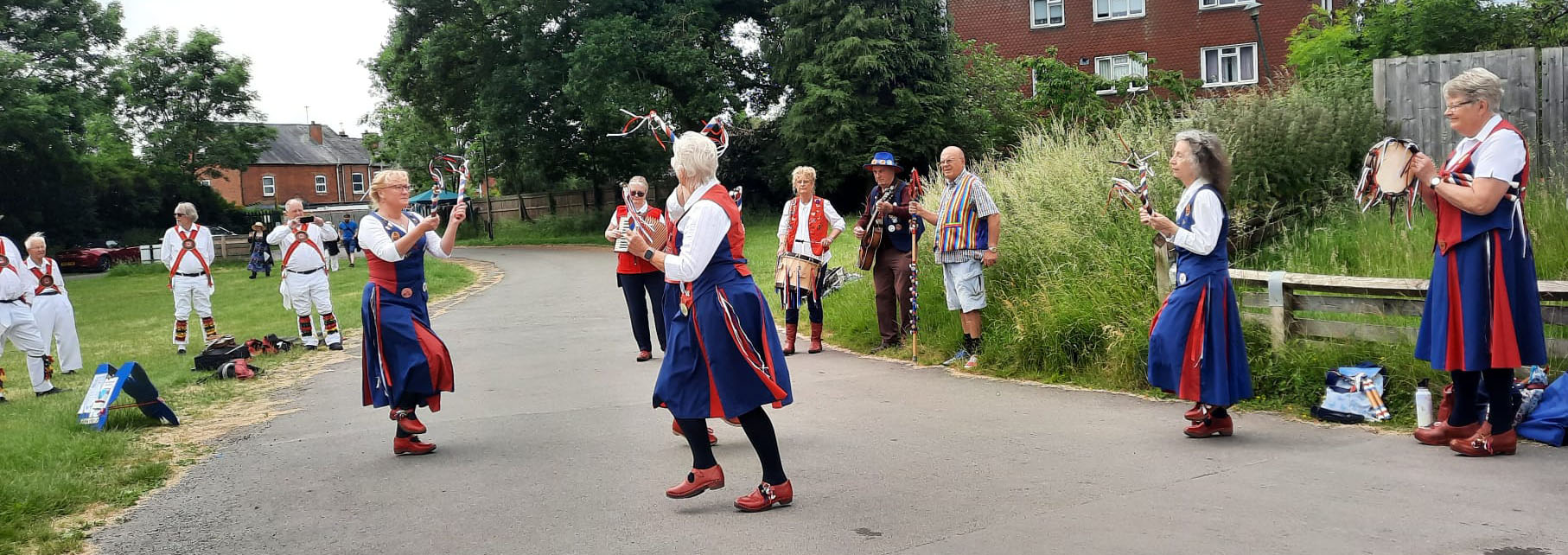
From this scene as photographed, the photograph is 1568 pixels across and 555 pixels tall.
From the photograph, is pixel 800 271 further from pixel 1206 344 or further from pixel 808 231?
pixel 1206 344

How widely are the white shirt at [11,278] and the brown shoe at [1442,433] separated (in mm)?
12306

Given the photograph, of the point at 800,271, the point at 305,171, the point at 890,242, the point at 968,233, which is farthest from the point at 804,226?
the point at 305,171

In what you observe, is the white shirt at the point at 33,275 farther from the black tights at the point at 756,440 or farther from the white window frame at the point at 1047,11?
the white window frame at the point at 1047,11

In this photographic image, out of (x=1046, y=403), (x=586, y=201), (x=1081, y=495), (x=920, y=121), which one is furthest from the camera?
(x=586, y=201)

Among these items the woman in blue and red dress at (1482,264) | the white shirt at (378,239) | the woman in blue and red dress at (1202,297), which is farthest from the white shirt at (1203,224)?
the white shirt at (378,239)

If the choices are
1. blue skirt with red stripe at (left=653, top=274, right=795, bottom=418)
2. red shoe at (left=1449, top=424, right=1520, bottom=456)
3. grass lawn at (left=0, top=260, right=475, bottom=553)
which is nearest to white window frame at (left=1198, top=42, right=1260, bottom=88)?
grass lawn at (left=0, top=260, right=475, bottom=553)

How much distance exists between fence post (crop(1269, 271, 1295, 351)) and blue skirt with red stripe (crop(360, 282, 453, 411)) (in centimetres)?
549

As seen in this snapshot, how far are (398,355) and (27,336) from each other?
21.8 feet

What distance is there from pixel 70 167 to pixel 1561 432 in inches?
1704

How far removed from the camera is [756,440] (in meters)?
5.37

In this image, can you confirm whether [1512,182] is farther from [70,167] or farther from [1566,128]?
[70,167]

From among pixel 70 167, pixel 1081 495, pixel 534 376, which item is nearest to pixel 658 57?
pixel 70 167

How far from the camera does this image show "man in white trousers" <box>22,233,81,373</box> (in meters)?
11.9

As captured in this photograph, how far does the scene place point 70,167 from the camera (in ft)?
125
